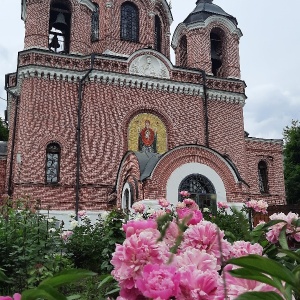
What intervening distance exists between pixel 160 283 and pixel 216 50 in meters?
20.3

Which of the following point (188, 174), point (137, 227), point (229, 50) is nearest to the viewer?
point (137, 227)

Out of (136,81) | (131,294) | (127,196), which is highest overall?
(136,81)

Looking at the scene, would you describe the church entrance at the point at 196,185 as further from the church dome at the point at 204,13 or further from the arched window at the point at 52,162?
the church dome at the point at 204,13

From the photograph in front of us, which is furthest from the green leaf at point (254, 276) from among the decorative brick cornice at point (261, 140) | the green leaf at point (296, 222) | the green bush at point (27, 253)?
the decorative brick cornice at point (261, 140)

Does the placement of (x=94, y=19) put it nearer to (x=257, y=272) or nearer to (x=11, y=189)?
(x=11, y=189)

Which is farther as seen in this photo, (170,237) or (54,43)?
(54,43)

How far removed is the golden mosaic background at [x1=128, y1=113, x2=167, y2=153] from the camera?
17.0 metres

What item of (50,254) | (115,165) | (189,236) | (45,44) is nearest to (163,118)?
(115,165)

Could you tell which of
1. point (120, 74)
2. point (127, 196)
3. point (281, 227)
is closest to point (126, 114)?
point (120, 74)

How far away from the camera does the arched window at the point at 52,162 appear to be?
1572 cm

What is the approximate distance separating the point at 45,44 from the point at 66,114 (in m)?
3.06

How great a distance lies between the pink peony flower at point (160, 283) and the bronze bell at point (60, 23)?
1757 centimetres

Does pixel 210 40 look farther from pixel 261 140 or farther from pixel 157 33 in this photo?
pixel 261 140

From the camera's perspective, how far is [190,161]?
14.5 metres
